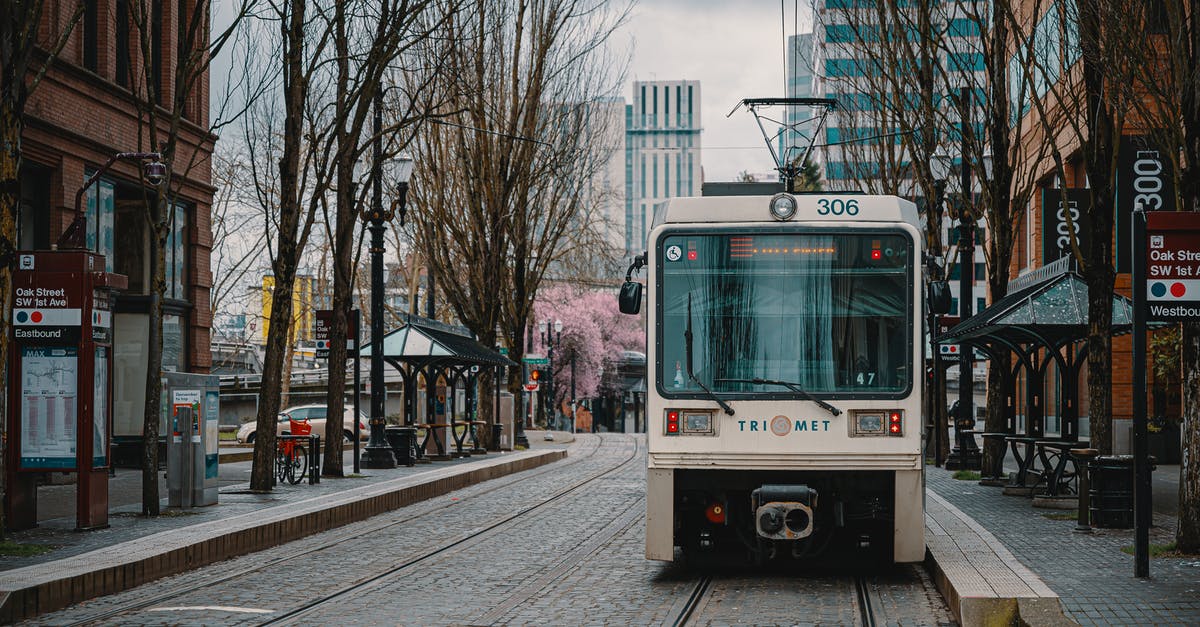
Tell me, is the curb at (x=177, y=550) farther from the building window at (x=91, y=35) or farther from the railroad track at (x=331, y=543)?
the building window at (x=91, y=35)

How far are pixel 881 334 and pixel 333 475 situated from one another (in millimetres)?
13819

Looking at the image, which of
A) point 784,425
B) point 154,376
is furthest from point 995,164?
point 154,376

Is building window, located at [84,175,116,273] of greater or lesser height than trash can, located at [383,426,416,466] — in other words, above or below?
above

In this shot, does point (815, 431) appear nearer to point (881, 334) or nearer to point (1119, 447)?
point (881, 334)

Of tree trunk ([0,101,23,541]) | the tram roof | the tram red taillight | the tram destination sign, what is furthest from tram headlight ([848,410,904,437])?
tree trunk ([0,101,23,541])

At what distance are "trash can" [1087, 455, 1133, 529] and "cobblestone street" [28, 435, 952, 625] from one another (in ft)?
9.06

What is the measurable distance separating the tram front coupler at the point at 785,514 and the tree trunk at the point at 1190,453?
3.39 metres

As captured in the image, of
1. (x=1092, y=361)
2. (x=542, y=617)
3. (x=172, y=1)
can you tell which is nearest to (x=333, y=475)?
(x=172, y=1)

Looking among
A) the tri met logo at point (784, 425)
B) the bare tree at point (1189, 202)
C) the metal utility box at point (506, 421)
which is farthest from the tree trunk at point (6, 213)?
the metal utility box at point (506, 421)

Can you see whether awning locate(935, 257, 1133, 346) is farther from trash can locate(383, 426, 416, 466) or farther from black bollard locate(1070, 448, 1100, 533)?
trash can locate(383, 426, 416, 466)

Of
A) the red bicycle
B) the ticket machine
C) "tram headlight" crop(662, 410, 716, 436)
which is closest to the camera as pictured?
"tram headlight" crop(662, 410, 716, 436)

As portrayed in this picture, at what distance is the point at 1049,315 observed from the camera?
17.6 metres

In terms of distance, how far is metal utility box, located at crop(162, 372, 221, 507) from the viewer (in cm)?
1642

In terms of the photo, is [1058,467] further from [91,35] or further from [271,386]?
[91,35]
